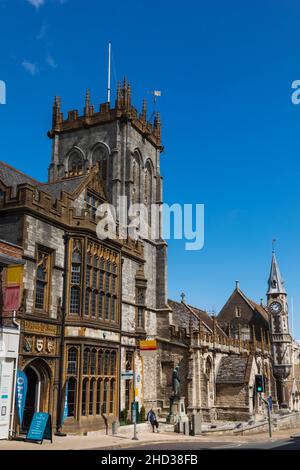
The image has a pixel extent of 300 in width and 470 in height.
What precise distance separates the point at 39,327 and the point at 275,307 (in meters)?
49.6

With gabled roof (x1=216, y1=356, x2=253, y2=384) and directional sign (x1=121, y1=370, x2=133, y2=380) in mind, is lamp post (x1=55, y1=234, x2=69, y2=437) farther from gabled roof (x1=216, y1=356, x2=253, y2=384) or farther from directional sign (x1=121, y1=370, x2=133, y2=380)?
gabled roof (x1=216, y1=356, x2=253, y2=384)

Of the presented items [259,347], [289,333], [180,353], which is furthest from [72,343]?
[289,333]

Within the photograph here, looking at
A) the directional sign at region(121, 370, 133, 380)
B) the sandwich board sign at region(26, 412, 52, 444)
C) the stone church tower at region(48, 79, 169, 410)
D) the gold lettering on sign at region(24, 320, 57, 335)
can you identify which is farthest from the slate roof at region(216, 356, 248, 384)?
the sandwich board sign at region(26, 412, 52, 444)

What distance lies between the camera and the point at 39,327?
24406 mm

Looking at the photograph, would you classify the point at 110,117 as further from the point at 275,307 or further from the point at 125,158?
the point at 275,307

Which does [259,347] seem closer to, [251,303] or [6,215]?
[251,303]

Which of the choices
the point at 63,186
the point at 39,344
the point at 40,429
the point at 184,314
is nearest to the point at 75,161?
the point at 63,186

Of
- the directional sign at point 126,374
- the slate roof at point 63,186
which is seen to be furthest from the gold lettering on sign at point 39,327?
the slate roof at point 63,186

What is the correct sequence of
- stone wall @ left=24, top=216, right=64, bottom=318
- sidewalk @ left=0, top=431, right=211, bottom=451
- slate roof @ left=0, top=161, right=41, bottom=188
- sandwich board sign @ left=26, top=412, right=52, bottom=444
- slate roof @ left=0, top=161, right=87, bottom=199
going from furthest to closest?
slate roof @ left=0, top=161, right=87, bottom=199 < slate roof @ left=0, top=161, right=41, bottom=188 < stone wall @ left=24, top=216, right=64, bottom=318 < sandwich board sign @ left=26, top=412, right=52, bottom=444 < sidewalk @ left=0, top=431, right=211, bottom=451

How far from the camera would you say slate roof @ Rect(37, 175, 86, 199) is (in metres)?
30.9

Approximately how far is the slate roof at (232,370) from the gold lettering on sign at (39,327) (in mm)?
27705

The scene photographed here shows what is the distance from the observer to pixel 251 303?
74312 mm

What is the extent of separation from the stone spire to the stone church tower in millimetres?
28663

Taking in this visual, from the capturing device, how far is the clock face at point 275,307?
68.4m
